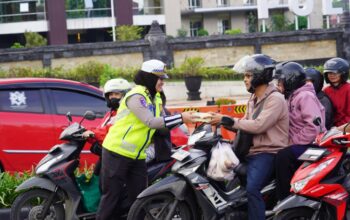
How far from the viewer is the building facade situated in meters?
50.1

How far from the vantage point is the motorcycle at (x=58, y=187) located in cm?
679

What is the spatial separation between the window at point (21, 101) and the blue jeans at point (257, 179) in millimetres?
4138

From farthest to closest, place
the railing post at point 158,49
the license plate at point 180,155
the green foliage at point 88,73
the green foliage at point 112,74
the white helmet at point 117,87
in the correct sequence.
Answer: the railing post at point 158,49
the green foliage at point 88,73
the green foliage at point 112,74
the white helmet at point 117,87
the license plate at point 180,155

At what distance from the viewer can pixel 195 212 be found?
6.41 metres

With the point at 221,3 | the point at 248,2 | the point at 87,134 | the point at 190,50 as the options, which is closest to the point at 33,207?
the point at 87,134

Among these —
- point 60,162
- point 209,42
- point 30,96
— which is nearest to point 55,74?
point 209,42

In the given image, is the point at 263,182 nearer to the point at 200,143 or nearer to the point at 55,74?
the point at 200,143

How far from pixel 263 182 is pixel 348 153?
0.79 metres

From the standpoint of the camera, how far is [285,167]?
20.5 ft

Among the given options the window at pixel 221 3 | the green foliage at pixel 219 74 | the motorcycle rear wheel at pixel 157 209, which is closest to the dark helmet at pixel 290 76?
the motorcycle rear wheel at pixel 157 209

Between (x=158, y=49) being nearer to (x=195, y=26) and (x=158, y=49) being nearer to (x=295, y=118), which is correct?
(x=295, y=118)

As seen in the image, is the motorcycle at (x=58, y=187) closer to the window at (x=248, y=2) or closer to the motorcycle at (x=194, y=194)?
the motorcycle at (x=194, y=194)

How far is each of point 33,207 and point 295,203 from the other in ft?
8.09

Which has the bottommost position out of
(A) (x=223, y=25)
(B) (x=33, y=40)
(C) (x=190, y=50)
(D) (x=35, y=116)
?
(D) (x=35, y=116)
